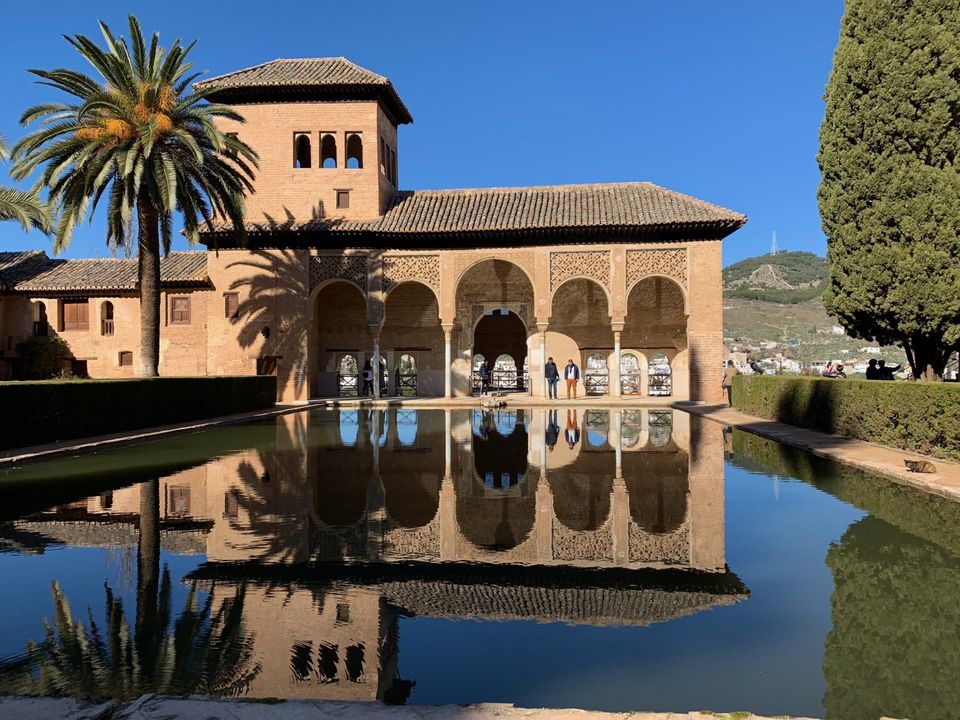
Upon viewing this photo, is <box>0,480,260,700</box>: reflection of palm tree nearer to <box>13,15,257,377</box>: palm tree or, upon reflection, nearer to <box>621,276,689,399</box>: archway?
<box>13,15,257,377</box>: palm tree

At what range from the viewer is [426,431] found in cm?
1442

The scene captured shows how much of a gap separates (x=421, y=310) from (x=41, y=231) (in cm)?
1389

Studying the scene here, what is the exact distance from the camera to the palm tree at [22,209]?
23016mm

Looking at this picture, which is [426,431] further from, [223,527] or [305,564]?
[305,564]

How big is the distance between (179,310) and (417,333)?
351 inches

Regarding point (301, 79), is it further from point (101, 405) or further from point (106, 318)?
point (101, 405)

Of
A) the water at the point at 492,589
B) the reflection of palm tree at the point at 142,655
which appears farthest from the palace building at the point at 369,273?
the reflection of palm tree at the point at 142,655

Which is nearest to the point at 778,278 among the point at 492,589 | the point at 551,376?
the point at 551,376

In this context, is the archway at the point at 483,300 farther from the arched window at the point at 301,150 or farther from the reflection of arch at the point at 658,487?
the reflection of arch at the point at 658,487

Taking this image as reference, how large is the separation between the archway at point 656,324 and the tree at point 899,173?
14.1 metres

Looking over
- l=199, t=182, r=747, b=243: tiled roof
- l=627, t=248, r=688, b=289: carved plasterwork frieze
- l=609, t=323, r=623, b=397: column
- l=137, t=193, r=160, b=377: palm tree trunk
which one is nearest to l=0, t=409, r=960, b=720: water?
l=137, t=193, r=160, b=377: palm tree trunk

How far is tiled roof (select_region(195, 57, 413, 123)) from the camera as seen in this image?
24484 millimetres

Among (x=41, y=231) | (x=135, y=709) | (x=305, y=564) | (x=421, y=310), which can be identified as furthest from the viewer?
(x=421, y=310)

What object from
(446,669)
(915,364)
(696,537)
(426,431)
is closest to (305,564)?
(446,669)
